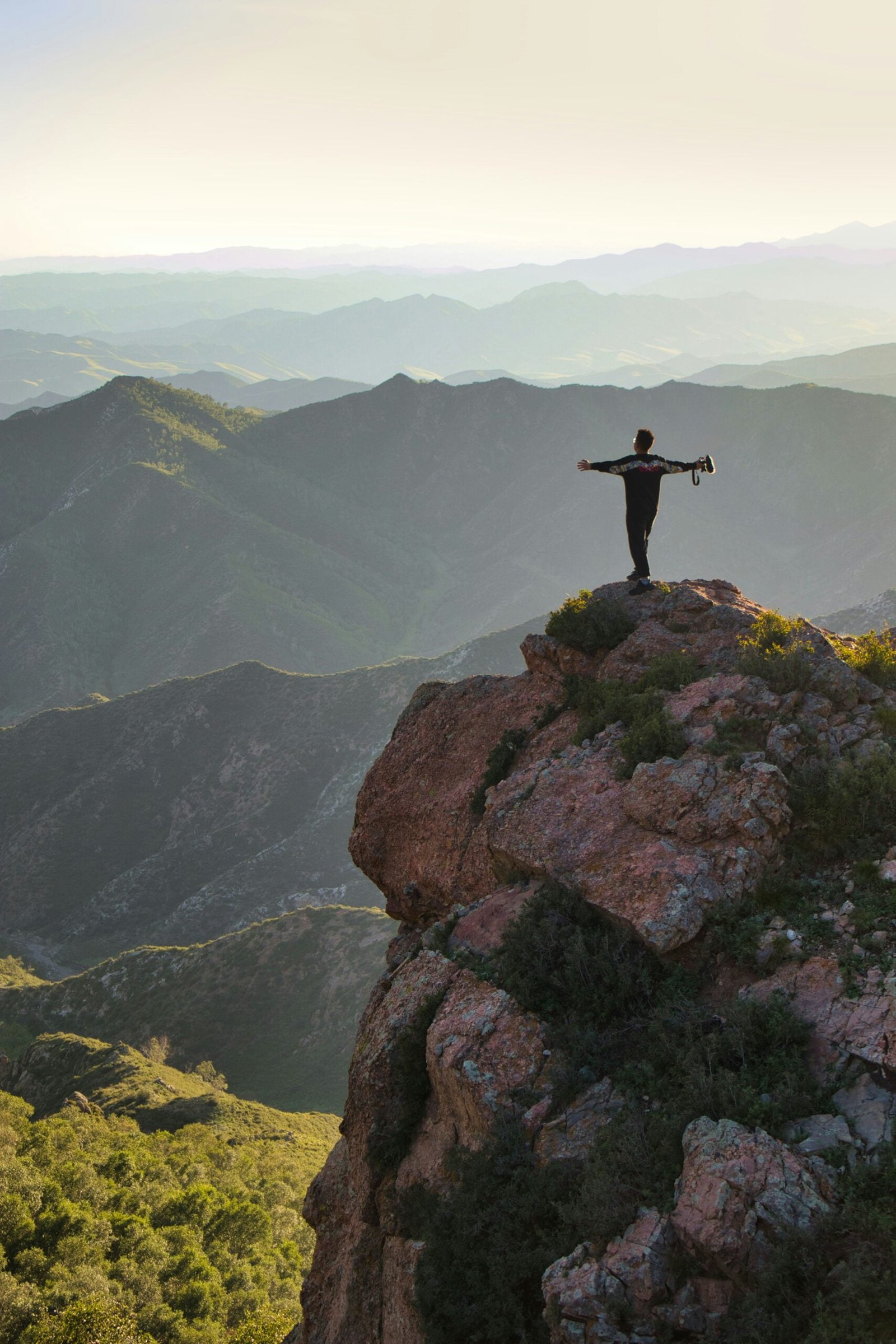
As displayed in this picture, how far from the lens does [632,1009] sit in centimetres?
683

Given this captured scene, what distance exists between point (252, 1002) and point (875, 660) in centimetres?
3710

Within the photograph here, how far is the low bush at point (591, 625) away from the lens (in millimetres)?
10859

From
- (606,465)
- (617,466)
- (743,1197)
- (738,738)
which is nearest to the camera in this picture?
(743,1197)

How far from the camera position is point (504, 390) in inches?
5571

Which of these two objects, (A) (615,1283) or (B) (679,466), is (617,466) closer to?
(B) (679,466)

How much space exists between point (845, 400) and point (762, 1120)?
138542mm

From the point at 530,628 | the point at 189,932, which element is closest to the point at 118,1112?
the point at 189,932

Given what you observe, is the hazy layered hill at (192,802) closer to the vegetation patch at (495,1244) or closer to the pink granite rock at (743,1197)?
the vegetation patch at (495,1244)

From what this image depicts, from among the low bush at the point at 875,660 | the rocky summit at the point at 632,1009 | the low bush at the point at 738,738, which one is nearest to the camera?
the rocky summit at the point at 632,1009

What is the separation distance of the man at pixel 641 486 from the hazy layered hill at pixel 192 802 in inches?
1798

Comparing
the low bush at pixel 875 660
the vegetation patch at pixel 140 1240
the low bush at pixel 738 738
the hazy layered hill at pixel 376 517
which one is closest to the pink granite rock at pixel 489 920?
the low bush at pixel 738 738

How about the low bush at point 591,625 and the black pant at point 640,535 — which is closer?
the low bush at point 591,625

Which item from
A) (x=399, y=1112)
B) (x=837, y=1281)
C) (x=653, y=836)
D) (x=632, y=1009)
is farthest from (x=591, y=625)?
(x=837, y=1281)

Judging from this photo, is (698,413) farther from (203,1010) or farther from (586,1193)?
(586,1193)
